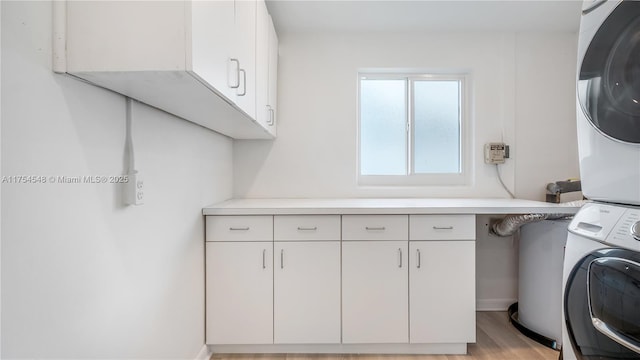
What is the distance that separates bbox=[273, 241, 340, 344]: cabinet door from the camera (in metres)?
1.66

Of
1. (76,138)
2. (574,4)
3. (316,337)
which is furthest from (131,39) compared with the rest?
(574,4)

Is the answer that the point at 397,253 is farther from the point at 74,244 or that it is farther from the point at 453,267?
the point at 74,244

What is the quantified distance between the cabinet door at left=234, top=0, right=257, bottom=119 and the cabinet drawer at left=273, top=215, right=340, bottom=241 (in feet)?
2.03

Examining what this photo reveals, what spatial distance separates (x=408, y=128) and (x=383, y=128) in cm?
20

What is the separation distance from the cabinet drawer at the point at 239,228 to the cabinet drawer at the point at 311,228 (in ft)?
0.20

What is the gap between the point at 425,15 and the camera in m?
2.00

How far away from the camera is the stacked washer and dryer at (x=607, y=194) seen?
0.83 m

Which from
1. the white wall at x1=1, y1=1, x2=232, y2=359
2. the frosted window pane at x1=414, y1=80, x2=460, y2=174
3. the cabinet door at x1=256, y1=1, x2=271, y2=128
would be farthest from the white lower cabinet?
the frosted window pane at x1=414, y1=80, x2=460, y2=174

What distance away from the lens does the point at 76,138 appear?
797 millimetres

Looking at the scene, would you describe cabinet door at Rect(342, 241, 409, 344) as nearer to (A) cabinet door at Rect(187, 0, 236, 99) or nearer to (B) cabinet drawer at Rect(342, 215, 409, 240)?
(B) cabinet drawer at Rect(342, 215, 409, 240)

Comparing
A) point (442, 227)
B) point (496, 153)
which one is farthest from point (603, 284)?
point (496, 153)

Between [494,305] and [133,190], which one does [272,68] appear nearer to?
[133,190]

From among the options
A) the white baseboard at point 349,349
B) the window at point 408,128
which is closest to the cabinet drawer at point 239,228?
the white baseboard at point 349,349

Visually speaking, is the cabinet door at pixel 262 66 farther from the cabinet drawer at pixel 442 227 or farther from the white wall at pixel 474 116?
the cabinet drawer at pixel 442 227
